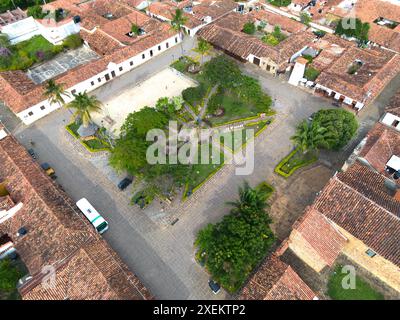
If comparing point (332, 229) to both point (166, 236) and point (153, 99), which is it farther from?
point (153, 99)

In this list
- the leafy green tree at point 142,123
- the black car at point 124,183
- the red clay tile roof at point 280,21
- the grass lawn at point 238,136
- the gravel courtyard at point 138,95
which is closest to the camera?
the black car at point 124,183

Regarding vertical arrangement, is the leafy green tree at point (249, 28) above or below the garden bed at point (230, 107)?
above

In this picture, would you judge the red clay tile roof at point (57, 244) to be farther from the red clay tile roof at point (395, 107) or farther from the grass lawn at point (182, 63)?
the red clay tile roof at point (395, 107)

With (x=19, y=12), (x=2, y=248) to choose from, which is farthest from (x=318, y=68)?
(x=19, y=12)

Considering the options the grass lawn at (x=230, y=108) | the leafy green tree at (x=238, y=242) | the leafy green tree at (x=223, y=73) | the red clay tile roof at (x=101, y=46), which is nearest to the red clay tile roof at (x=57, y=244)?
the leafy green tree at (x=238, y=242)

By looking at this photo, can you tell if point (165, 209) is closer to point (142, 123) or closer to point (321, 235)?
point (142, 123)

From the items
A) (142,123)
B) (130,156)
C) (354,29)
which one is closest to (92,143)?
(142,123)

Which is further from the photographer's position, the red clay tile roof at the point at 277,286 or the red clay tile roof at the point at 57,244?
the red clay tile roof at the point at 57,244
